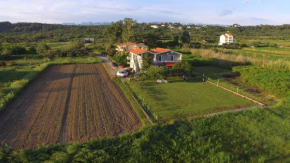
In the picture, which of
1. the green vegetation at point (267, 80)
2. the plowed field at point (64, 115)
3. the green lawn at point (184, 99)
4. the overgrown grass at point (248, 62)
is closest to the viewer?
the plowed field at point (64, 115)

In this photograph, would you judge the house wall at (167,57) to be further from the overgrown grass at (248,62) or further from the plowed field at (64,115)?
the overgrown grass at (248,62)

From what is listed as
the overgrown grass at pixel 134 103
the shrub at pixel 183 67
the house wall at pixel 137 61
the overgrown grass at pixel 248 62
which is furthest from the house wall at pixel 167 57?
the overgrown grass at pixel 248 62

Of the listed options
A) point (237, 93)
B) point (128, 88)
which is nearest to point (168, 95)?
point (128, 88)

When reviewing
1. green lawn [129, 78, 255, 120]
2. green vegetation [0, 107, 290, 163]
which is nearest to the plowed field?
green vegetation [0, 107, 290, 163]

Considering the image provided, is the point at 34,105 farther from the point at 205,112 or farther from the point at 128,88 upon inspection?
the point at 205,112

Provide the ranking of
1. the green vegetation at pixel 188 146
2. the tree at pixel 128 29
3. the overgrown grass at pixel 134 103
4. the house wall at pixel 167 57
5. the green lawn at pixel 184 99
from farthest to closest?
the tree at pixel 128 29, the house wall at pixel 167 57, the green lawn at pixel 184 99, the overgrown grass at pixel 134 103, the green vegetation at pixel 188 146

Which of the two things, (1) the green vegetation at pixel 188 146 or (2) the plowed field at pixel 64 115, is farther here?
(2) the plowed field at pixel 64 115

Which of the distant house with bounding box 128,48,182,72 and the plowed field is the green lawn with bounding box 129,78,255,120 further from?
the distant house with bounding box 128,48,182,72
